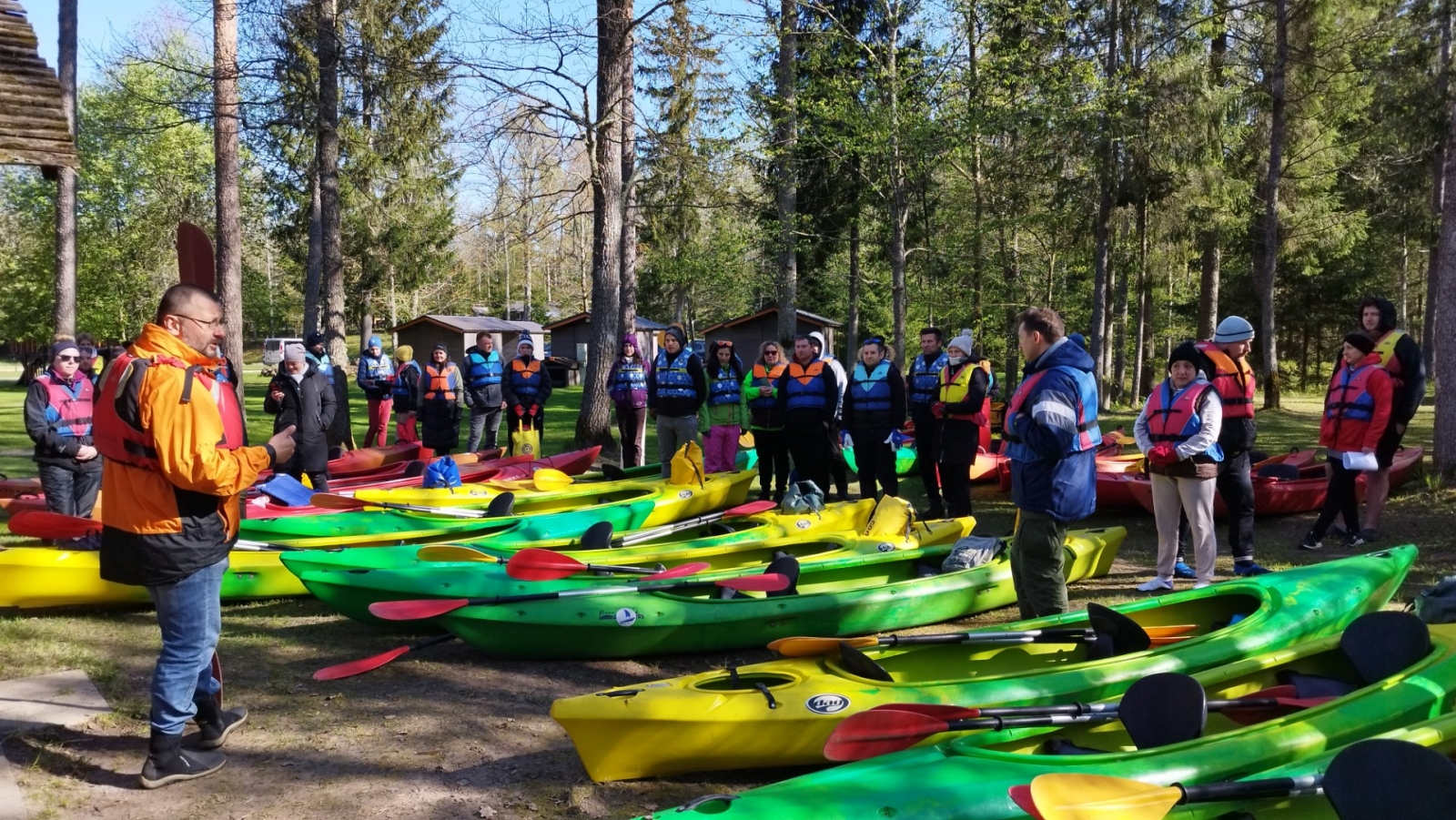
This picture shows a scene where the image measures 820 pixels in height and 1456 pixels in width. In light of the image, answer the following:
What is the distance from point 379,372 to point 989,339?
1662 centimetres

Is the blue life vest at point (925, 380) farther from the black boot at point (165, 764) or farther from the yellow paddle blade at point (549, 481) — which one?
the black boot at point (165, 764)

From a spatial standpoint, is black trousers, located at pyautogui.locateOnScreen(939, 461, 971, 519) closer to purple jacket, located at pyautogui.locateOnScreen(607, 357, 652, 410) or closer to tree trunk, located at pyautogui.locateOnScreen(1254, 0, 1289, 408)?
purple jacket, located at pyautogui.locateOnScreen(607, 357, 652, 410)

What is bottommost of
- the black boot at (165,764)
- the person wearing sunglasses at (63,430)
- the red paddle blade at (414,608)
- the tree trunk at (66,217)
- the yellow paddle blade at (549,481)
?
the black boot at (165,764)

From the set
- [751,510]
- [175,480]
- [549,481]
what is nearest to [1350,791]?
[175,480]

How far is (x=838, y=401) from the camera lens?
9.24 m

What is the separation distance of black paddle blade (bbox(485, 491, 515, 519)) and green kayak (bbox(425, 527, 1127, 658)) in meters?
2.72

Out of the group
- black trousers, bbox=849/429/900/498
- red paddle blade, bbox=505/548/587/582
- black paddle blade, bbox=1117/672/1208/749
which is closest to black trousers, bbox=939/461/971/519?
black trousers, bbox=849/429/900/498

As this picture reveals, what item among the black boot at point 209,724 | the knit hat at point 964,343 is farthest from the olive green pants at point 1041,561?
the knit hat at point 964,343

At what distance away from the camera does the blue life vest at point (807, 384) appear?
9109 mm

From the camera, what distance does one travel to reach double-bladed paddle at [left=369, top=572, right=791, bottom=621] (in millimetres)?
4906

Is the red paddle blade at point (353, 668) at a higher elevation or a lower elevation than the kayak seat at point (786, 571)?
lower

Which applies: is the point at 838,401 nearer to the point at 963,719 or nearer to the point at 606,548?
the point at 606,548

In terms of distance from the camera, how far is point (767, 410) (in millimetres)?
9438

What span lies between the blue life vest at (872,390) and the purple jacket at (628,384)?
280cm
